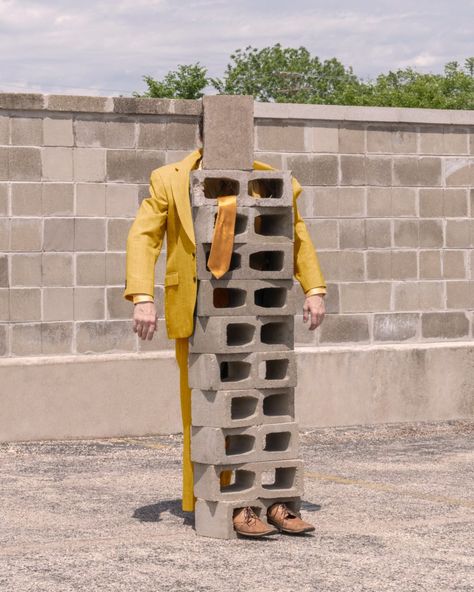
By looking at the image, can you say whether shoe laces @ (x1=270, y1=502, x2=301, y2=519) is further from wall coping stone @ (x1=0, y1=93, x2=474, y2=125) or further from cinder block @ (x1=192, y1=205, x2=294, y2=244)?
wall coping stone @ (x1=0, y1=93, x2=474, y2=125)

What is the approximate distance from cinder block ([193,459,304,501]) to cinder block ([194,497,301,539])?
1.4 inches

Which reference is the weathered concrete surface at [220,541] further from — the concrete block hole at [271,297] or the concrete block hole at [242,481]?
the concrete block hole at [271,297]

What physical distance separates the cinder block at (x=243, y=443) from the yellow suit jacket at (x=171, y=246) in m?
0.55

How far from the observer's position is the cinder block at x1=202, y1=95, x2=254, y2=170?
23.4 ft

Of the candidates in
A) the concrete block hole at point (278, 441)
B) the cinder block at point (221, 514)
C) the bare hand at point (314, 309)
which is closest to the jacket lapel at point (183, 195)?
the bare hand at point (314, 309)

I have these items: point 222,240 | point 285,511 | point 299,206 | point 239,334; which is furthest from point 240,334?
point 299,206

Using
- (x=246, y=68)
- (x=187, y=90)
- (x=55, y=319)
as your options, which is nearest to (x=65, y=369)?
(x=55, y=319)

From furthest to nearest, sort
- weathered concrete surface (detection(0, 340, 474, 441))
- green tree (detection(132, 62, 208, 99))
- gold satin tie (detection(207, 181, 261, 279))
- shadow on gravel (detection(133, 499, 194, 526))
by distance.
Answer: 1. green tree (detection(132, 62, 208, 99))
2. weathered concrete surface (detection(0, 340, 474, 441))
3. shadow on gravel (detection(133, 499, 194, 526))
4. gold satin tie (detection(207, 181, 261, 279))

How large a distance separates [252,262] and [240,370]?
583 millimetres

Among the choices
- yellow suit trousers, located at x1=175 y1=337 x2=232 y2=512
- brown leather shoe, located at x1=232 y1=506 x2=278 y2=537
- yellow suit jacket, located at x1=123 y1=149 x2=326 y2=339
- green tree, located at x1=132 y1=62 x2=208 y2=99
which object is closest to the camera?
brown leather shoe, located at x1=232 y1=506 x2=278 y2=537

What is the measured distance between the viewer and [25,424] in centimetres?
1087

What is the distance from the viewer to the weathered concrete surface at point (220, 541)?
19.4 feet

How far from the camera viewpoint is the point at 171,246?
7211 mm

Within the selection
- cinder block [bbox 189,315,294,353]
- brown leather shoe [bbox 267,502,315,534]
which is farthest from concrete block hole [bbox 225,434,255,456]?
cinder block [bbox 189,315,294,353]
